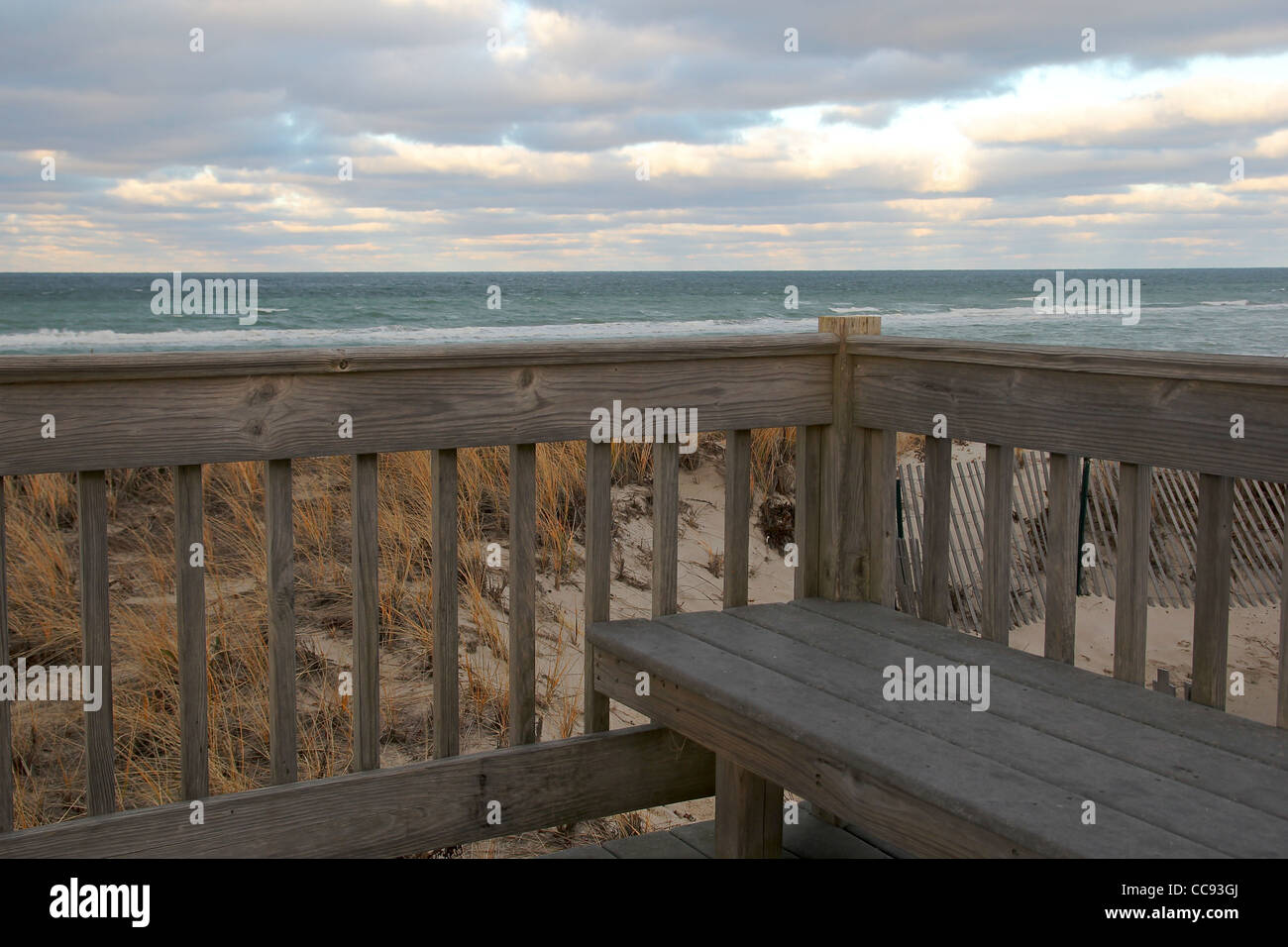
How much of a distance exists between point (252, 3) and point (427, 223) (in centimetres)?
1164

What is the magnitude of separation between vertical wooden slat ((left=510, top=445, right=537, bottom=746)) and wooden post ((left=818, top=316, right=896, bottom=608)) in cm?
82

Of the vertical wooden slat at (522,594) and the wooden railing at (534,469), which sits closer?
the wooden railing at (534,469)

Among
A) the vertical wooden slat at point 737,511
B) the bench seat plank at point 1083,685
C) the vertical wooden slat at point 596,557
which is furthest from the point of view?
the vertical wooden slat at point 737,511

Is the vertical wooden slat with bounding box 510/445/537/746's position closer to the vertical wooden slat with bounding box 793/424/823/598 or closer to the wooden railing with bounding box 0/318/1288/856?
the wooden railing with bounding box 0/318/1288/856

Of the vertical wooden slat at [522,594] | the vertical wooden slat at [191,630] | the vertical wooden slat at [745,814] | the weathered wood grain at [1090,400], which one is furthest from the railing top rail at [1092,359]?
the vertical wooden slat at [191,630]

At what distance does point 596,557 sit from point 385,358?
2.31ft

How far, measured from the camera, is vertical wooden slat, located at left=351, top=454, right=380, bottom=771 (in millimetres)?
2301

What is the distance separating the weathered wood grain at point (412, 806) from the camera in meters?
2.06

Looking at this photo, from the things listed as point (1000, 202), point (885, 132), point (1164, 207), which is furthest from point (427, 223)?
point (1164, 207)

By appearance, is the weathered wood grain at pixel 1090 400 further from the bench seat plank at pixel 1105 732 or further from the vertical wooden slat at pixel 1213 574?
the bench seat plank at pixel 1105 732
